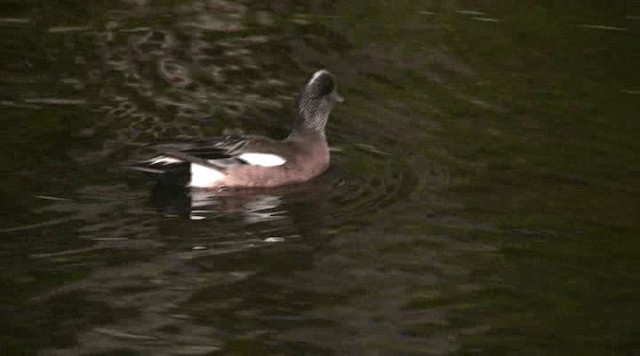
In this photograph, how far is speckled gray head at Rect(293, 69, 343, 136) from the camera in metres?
11.7

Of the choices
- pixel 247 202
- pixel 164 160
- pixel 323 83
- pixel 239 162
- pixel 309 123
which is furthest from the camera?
pixel 323 83

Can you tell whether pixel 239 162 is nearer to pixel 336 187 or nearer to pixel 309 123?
pixel 336 187

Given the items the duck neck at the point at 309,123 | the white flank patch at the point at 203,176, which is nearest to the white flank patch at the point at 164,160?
the white flank patch at the point at 203,176

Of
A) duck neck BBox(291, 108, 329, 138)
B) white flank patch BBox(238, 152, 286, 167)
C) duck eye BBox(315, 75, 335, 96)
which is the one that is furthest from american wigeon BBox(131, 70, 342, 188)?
duck eye BBox(315, 75, 335, 96)

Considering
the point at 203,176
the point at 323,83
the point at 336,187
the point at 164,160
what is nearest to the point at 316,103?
the point at 323,83

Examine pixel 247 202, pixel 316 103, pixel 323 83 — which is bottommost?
pixel 247 202

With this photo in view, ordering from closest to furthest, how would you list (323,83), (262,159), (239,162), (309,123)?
(239,162) → (262,159) → (309,123) → (323,83)

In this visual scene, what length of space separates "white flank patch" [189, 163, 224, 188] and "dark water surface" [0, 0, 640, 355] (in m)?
0.13

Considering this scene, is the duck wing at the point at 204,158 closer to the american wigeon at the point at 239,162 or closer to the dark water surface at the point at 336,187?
the american wigeon at the point at 239,162

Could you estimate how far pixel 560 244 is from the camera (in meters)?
9.86

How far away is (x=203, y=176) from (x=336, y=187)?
99cm

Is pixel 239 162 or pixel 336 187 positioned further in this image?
pixel 336 187

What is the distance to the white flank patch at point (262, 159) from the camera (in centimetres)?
1090

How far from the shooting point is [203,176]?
10.9m
